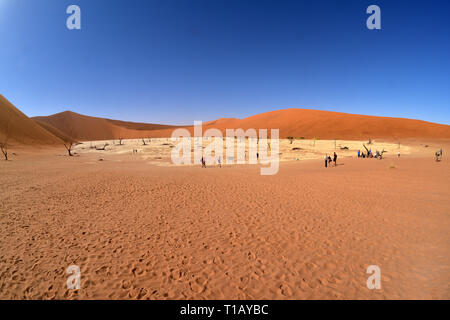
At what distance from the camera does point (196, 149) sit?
36.5m

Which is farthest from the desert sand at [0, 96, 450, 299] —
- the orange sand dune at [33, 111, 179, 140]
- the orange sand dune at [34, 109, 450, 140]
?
the orange sand dune at [33, 111, 179, 140]

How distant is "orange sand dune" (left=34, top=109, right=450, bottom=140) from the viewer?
57.8 m

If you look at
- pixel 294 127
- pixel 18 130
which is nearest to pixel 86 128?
pixel 18 130

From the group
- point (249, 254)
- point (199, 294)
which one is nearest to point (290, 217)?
point (249, 254)

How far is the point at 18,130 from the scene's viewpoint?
44.5m

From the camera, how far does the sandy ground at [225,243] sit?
4.48 meters

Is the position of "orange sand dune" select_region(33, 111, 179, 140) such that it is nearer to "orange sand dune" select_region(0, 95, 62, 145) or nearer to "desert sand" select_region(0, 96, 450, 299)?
"orange sand dune" select_region(0, 95, 62, 145)

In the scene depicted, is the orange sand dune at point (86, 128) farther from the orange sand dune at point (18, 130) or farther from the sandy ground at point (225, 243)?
the sandy ground at point (225, 243)

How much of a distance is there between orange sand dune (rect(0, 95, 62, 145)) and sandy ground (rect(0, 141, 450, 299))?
146 feet

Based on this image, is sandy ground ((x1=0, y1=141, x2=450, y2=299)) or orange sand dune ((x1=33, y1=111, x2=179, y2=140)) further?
orange sand dune ((x1=33, y1=111, x2=179, y2=140))

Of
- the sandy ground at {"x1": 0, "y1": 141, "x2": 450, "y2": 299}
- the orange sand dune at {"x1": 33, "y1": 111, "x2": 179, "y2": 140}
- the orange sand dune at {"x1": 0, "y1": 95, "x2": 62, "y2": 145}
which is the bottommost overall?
the sandy ground at {"x1": 0, "y1": 141, "x2": 450, "y2": 299}

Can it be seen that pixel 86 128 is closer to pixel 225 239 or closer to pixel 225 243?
pixel 225 239

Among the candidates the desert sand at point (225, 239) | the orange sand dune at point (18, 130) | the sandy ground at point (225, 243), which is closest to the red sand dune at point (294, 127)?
the orange sand dune at point (18, 130)

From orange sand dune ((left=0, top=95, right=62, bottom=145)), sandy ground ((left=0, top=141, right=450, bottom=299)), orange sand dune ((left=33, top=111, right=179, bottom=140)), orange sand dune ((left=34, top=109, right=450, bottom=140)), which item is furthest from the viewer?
orange sand dune ((left=33, top=111, right=179, bottom=140))
